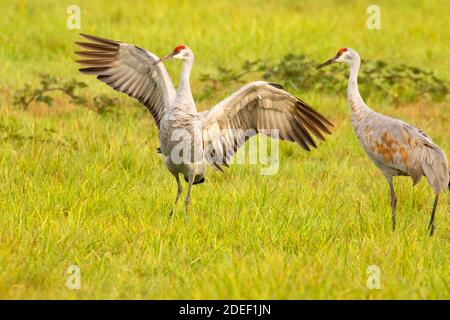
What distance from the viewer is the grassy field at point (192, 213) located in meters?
5.18

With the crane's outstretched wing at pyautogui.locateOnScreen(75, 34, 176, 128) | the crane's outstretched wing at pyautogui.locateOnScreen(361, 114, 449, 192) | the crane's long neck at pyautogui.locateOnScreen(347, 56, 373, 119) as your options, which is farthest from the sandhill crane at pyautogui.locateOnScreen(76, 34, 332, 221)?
the crane's outstretched wing at pyautogui.locateOnScreen(361, 114, 449, 192)

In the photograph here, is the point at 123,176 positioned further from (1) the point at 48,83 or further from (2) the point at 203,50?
(2) the point at 203,50

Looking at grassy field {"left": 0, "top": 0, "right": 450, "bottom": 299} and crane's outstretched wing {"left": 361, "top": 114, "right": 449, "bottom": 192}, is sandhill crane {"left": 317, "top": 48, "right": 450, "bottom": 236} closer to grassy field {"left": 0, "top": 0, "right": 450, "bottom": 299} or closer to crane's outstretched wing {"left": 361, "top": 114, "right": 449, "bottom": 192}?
crane's outstretched wing {"left": 361, "top": 114, "right": 449, "bottom": 192}

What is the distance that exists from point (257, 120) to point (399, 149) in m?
1.18

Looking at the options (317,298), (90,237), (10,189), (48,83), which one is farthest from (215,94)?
(317,298)

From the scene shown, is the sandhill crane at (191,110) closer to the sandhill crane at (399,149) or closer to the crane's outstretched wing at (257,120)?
the crane's outstretched wing at (257,120)

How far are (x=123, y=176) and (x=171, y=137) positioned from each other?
836mm

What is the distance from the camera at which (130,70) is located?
288 inches

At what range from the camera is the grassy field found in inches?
204

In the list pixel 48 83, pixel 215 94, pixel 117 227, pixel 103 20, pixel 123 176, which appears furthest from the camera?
pixel 103 20

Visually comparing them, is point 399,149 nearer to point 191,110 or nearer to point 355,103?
point 355,103

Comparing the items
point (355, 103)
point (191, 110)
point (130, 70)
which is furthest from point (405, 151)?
point (130, 70)

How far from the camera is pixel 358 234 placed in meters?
6.45

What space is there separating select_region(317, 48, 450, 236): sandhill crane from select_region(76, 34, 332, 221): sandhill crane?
12.7 inches
